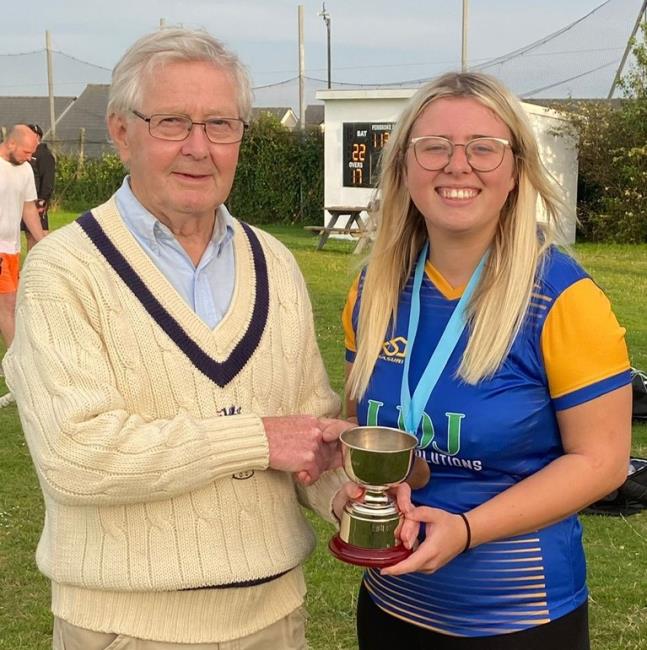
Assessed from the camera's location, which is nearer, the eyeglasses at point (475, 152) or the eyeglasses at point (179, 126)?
the eyeglasses at point (179, 126)

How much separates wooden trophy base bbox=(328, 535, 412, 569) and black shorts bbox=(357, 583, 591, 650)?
0.33 m

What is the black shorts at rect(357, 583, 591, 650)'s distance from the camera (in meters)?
2.09

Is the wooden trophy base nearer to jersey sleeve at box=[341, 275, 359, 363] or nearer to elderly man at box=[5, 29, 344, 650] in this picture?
elderly man at box=[5, 29, 344, 650]

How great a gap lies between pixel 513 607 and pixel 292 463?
0.61m

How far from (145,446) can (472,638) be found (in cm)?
87

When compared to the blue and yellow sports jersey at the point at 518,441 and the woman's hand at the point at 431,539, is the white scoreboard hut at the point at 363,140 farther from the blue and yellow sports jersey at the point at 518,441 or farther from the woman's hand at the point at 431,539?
the woman's hand at the point at 431,539

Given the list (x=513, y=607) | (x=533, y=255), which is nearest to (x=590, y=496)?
(x=513, y=607)

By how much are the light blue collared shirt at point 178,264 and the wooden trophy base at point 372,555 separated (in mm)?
576

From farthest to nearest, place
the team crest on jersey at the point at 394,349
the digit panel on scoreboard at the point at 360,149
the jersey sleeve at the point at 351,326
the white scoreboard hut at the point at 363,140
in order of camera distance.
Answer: the digit panel on scoreboard at the point at 360,149 < the white scoreboard hut at the point at 363,140 < the jersey sleeve at the point at 351,326 < the team crest on jersey at the point at 394,349

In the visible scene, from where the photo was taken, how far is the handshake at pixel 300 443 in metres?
1.99

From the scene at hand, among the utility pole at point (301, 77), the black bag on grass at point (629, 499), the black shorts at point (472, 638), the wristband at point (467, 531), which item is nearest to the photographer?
the wristband at point (467, 531)

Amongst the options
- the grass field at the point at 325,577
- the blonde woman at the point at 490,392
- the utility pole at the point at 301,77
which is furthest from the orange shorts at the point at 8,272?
the utility pole at the point at 301,77

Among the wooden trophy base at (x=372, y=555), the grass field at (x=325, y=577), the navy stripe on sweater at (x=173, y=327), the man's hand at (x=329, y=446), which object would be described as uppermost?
the navy stripe on sweater at (x=173, y=327)

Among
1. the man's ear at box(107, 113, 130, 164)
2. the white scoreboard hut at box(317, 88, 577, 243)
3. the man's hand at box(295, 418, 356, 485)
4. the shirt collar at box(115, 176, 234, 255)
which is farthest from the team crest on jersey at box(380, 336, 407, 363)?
the white scoreboard hut at box(317, 88, 577, 243)
